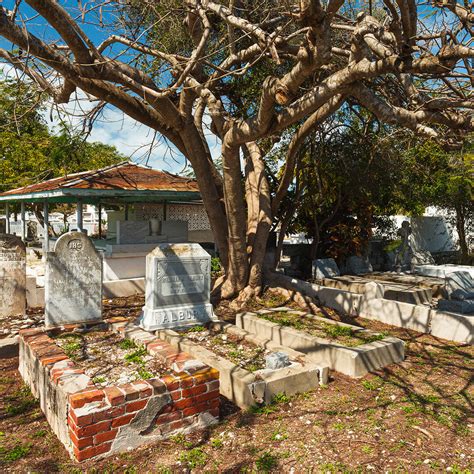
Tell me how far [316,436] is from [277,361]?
49.8 inches

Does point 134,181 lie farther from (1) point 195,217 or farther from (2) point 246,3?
(1) point 195,217

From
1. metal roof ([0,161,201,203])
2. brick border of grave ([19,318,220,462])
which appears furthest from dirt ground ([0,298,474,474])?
metal roof ([0,161,201,203])

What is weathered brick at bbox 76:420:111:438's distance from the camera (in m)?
3.51

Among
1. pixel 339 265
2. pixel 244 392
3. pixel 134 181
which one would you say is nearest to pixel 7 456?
pixel 244 392

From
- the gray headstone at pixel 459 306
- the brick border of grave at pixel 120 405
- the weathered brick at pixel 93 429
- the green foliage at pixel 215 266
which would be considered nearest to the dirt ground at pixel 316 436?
the brick border of grave at pixel 120 405

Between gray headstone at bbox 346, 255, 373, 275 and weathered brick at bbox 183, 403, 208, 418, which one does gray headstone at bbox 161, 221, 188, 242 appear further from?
weathered brick at bbox 183, 403, 208, 418

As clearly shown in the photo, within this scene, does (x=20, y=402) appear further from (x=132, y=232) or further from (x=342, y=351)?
(x=132, y=232)

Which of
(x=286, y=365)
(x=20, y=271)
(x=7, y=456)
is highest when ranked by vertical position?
(x=20, y=271)

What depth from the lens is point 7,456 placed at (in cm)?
370

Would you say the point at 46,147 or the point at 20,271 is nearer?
the point at 20,271

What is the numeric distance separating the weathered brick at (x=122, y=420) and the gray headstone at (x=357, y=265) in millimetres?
11235

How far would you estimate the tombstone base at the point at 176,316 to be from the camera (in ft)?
22.1

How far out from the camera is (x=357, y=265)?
14.1 metres

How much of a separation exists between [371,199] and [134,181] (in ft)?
25.7
